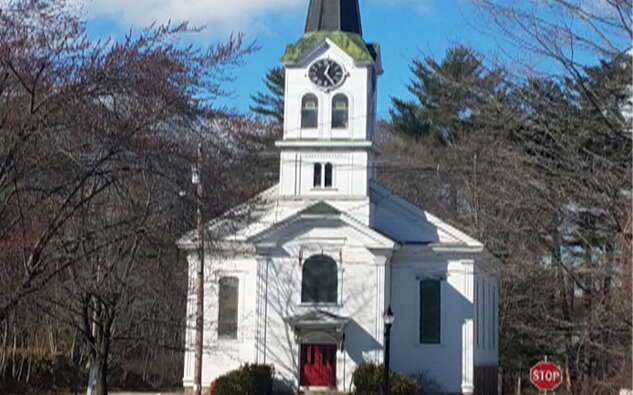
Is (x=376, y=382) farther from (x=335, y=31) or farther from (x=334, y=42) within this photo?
(x=335, y=31)

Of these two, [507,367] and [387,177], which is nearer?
[507,367]

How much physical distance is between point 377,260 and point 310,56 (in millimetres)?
8130

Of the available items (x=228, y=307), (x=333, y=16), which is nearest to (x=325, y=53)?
(x=333, y=16)

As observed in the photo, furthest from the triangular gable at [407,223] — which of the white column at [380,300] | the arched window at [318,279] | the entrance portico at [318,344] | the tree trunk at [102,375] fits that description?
the tree trunk at [102,375]

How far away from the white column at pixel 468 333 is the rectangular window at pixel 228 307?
8.23 meters

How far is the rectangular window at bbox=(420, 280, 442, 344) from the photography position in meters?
37.2

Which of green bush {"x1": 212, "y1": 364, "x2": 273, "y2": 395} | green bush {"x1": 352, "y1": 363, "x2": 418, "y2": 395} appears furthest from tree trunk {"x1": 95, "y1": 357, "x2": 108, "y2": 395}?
green bush {"x1": 352, "y1": 363, "x2": 418, "y2": 395}

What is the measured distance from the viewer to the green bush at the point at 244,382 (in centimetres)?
3228

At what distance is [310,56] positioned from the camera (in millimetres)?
38375

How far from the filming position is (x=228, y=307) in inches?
1476

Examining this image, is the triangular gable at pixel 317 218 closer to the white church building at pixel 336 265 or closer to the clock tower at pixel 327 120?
the white church building at pixel 336 265

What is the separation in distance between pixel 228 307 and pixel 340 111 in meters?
8.31

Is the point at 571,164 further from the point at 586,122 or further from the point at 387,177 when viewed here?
the point at 387,177

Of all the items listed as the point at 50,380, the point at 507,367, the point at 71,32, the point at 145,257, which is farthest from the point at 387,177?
the point at 71,32
